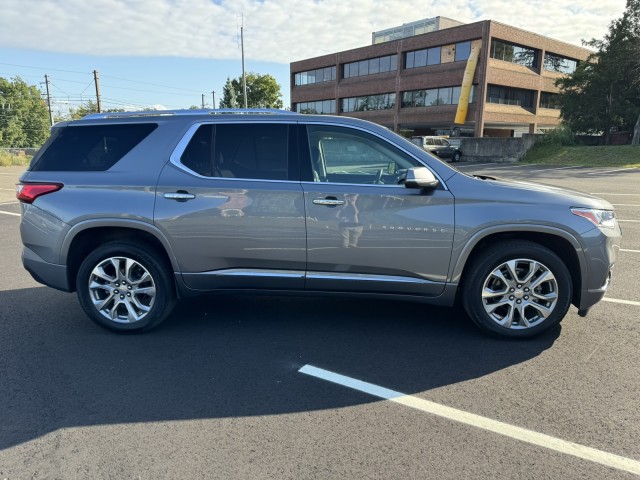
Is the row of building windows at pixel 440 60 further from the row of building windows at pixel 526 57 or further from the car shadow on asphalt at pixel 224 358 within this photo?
the car shadow on asphalt at pixel 224 358

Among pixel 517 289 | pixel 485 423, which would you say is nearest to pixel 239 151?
pixel 517 289

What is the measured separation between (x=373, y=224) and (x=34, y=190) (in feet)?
9.77

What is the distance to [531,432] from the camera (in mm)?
2756

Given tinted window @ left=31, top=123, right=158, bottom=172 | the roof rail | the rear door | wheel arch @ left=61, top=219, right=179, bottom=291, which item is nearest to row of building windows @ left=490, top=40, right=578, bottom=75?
the roof rail

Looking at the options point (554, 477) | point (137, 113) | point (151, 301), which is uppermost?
point (137, 113)

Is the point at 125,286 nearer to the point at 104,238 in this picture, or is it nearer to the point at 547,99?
the point at 104,238

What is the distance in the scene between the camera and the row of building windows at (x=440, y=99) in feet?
136

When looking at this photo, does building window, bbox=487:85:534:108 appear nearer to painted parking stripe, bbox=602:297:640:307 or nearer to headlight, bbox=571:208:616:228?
painted parking stripe, bbox=602:297:640:307

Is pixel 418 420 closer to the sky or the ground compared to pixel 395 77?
closer to the ground

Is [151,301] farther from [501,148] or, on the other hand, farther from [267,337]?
[501,148]

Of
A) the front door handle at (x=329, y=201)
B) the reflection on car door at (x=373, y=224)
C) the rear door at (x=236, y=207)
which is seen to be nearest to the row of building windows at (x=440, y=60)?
the reflection on car door at (x=373, y=224)

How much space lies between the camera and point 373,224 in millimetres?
3783

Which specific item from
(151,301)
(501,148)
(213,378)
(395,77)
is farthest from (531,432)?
(395,77)

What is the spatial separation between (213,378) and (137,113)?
251 cm
